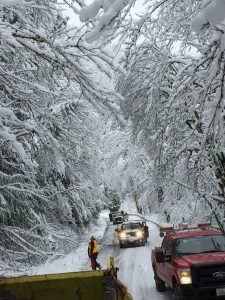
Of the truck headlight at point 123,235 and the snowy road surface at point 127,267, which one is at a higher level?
the truck headlight at point 123,235

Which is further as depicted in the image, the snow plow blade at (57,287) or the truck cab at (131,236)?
the truck cab at (131,236)

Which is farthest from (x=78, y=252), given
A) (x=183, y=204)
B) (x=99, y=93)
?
(x=99, y=93)

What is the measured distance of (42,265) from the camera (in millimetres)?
17203

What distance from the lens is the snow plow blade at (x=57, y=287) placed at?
24.4 ft

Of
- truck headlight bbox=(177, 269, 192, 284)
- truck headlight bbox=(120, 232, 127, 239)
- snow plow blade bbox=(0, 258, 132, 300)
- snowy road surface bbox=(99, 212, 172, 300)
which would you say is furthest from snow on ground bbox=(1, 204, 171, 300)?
snow plow blade bbox=(0, 258, 132, 300)

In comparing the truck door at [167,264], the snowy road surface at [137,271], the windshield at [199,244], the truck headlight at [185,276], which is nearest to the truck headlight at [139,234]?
the snowy road surface at [137,271]

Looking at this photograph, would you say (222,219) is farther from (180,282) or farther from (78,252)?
(78,252)

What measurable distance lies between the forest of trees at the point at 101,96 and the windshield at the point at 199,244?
153 cm

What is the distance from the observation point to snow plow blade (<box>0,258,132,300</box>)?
745 cm

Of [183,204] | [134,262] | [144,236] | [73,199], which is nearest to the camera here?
[134,262]

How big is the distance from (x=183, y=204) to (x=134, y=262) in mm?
5362

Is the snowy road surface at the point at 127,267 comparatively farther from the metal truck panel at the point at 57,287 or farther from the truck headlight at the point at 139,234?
the metal truck panel at the point at 57,287

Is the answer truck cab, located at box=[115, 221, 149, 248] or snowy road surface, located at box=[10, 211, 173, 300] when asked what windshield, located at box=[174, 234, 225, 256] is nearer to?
snowy road surface, located at box=[10, 211, 173, 300]

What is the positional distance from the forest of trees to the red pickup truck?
155 centimetres
